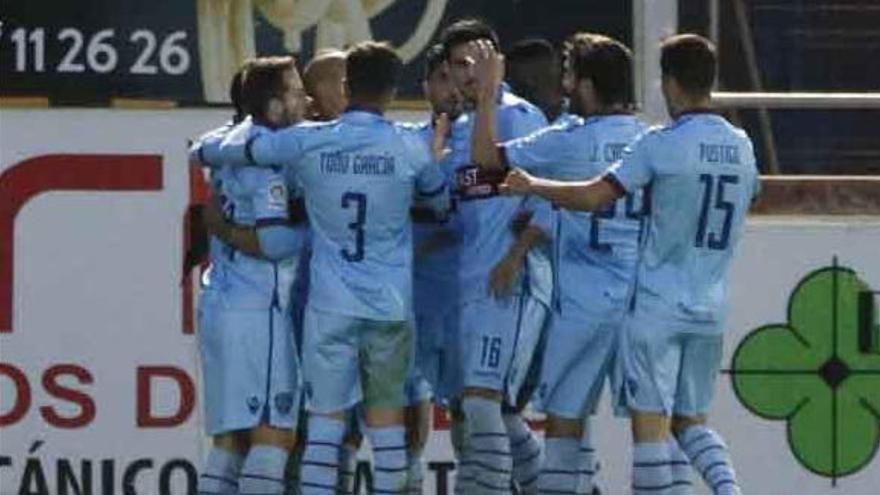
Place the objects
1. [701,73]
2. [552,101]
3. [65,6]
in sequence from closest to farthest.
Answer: [701,73] → [552,101] → [65,6]

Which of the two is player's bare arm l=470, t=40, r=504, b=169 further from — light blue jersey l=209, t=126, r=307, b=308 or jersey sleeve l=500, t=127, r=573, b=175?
light blue jersey l=209, t=126, r=307, b=308

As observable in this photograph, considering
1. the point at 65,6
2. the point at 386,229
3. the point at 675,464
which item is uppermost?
the point at 65,6

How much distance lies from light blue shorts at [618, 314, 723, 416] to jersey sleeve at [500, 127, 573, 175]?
73cm

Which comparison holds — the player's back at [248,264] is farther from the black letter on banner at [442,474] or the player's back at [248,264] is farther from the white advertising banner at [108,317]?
the black letter on banner at [442,474]

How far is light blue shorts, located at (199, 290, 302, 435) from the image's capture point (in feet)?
49.1

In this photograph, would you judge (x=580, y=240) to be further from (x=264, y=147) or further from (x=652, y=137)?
(x=264, y=147)

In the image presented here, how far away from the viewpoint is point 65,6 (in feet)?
54.9

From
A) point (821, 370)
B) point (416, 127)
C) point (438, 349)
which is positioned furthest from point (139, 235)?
point (821, 370)

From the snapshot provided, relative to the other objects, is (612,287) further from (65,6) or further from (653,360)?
(65,6)

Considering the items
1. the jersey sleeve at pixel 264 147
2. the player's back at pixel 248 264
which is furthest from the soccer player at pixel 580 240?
the player's back at pixel 248 264

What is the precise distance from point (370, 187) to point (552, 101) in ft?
4.22

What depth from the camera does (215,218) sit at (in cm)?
1502

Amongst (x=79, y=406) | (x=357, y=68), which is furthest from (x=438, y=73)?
(x=79, y=406)

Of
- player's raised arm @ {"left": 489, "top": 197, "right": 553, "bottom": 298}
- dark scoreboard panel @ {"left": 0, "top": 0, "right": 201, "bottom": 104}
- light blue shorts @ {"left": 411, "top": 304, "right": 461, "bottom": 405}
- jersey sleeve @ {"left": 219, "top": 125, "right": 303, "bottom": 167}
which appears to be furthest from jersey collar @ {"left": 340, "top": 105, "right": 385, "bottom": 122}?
dark scoreboard panel @ {"left": 0, "top": 0, "right": 201, "bottom": 104}
